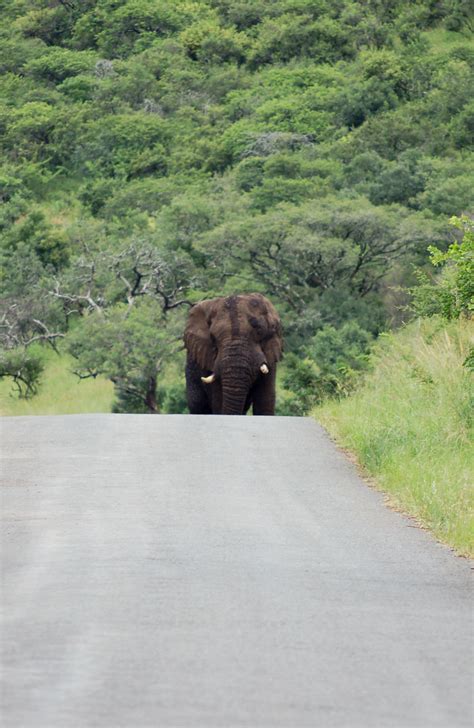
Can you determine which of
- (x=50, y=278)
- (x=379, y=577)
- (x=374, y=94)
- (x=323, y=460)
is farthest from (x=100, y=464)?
(x=374, y=94)

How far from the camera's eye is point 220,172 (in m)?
62.0

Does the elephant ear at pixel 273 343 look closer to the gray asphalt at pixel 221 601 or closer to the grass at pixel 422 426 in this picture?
the grass at pixel 422 426

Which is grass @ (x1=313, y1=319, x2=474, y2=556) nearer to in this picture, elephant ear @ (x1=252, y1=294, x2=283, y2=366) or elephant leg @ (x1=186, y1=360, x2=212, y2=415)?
elephant ear @ (x1=252, y1=294, x2=283, y2=366)

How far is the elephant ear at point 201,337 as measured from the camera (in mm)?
22188

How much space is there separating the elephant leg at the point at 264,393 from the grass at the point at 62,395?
16.1 metres

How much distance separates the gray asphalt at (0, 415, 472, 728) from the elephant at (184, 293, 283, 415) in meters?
9.48

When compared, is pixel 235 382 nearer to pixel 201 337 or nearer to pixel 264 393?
pixel 264 393

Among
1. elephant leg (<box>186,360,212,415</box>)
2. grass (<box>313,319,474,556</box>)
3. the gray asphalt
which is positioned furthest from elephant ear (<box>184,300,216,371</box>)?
the gray asphalt

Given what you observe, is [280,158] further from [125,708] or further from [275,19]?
[125,708]

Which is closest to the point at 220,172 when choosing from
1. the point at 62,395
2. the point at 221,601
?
the point at 62,395

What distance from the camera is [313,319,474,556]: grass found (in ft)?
31.1

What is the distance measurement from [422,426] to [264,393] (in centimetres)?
926

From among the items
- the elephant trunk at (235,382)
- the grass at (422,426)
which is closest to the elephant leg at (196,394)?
the elephant trunk at (235,382)

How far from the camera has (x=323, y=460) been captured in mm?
12328
